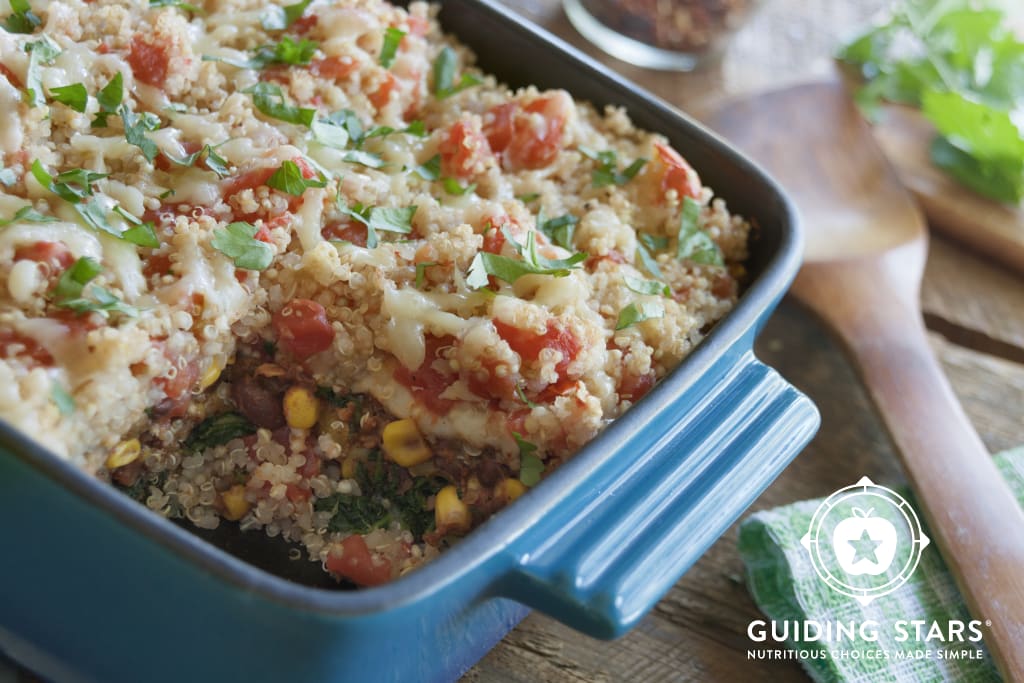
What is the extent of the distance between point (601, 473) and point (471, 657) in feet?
1.67

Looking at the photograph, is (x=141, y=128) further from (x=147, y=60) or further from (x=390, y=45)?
(x=390, y=45)

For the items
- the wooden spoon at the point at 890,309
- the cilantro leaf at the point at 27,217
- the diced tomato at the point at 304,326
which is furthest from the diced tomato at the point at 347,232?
the wooden spoon at the point at 890,309

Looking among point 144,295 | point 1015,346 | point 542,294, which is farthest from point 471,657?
point 1015,346

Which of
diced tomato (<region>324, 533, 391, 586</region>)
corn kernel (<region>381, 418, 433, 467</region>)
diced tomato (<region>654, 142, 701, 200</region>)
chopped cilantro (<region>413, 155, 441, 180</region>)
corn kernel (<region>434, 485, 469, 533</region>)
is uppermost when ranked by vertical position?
diced tomato (<region>654, 142, 701, 200</region>)

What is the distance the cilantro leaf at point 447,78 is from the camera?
2.54 m

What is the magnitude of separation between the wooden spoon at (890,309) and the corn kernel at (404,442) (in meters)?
1.14

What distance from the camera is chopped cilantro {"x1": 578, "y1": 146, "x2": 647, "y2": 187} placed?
243 centimetres

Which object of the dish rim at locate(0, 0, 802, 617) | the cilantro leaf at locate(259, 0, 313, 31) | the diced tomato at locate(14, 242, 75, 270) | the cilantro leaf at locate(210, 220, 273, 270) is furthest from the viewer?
the cilantro leaf at locate(259, 0, 313, 31)

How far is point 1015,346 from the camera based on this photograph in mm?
3199

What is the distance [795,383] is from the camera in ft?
9.80

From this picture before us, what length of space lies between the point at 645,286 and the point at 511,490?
50 centimetres

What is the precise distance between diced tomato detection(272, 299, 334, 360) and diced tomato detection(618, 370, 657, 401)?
1.75ft

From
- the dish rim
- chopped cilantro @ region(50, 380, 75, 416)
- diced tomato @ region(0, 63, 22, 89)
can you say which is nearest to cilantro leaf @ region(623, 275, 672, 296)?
the dish rim

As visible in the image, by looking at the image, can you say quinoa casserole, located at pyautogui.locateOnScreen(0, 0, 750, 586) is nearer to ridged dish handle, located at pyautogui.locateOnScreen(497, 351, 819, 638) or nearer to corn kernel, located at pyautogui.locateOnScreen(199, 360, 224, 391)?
corn kernel, located at pyautogui.locateOnScreen(199, 360, 224, 391)
